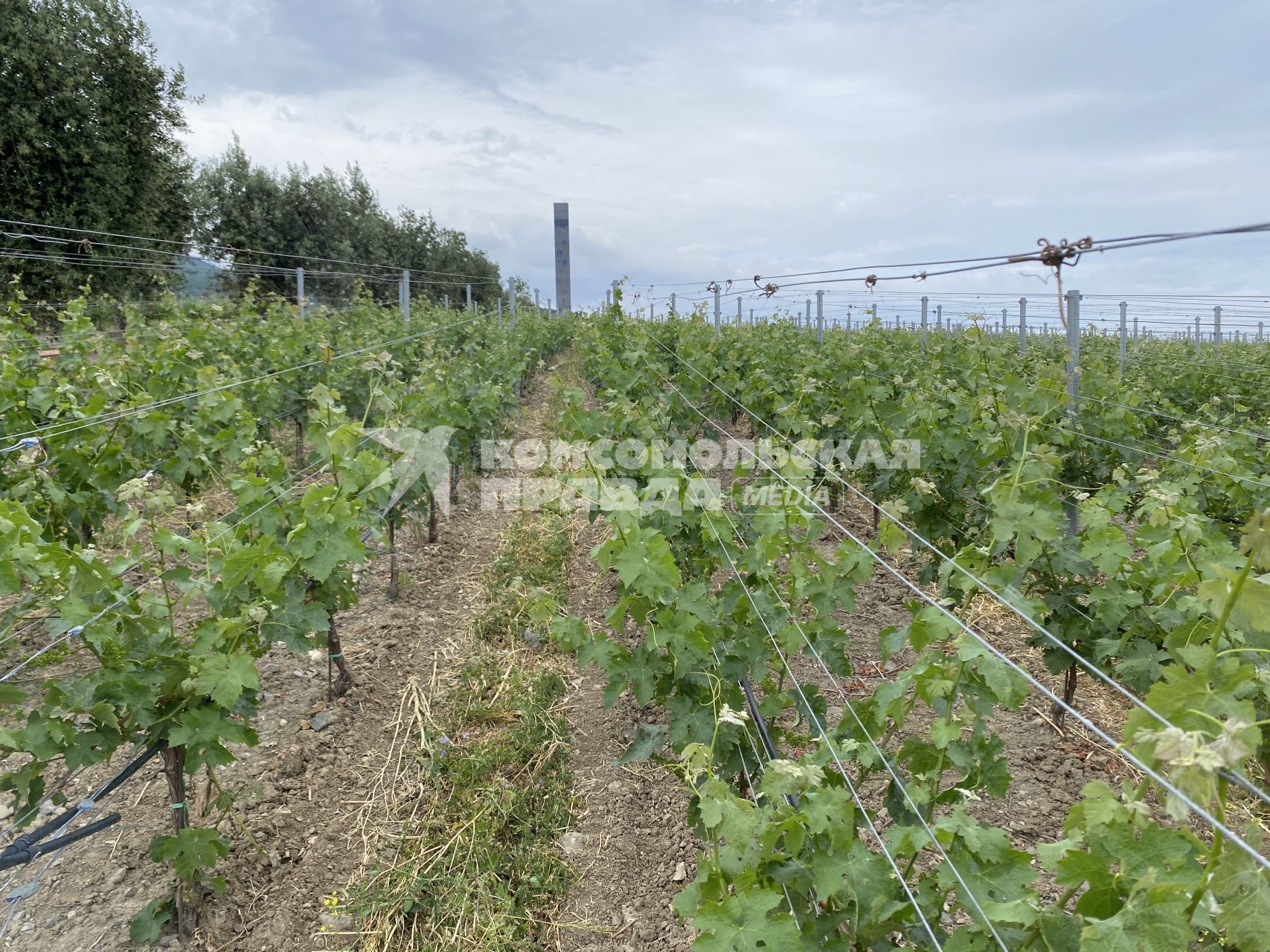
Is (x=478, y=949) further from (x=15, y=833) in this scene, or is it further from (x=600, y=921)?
(x=15, y=833)

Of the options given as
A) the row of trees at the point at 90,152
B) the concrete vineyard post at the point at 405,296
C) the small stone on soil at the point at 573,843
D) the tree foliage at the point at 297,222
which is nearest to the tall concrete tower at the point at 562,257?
the tree foliage at the point at 297,222

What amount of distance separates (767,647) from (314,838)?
6.25 feet

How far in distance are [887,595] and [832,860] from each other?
3.57 meters

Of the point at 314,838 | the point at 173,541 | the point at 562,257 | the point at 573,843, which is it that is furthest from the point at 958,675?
the point at 562,257

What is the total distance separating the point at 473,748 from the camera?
3.33 m

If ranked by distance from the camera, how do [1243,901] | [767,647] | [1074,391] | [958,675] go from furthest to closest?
1. [1074,391]
2. [767,647]
3. [958,675]
4. [1243,901]

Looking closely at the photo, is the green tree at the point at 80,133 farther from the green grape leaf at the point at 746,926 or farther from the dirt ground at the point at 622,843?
the green grape leaf at the point at 746,926

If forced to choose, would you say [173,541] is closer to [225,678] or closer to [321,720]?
[225,678]

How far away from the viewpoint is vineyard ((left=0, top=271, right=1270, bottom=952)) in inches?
51.9

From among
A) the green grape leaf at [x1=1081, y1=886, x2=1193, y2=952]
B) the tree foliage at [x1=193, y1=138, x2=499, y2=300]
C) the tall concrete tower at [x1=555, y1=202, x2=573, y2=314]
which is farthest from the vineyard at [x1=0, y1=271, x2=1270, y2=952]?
the tall concrete tower at [x1=555, y1=202, x2=573, y2=314]

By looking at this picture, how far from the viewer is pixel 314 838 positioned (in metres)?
2.86

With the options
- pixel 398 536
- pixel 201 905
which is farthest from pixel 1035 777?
pixel 398 536

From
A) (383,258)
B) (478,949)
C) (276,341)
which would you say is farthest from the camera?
(383,258)

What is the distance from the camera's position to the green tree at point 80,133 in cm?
1241
